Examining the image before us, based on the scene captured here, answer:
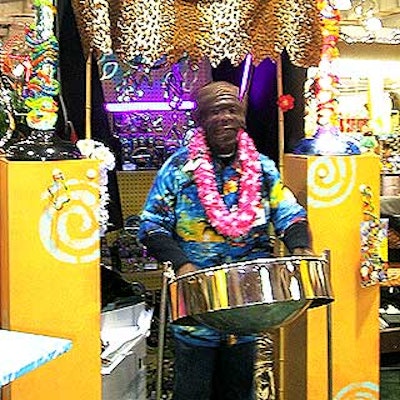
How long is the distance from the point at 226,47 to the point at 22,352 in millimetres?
1424

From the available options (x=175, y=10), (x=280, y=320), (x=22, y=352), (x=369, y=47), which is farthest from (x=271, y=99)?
(x=22, y=352)

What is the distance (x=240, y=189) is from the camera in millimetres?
2205

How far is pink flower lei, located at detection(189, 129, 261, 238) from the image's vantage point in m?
2.14

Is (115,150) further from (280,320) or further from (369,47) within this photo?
(280,320)

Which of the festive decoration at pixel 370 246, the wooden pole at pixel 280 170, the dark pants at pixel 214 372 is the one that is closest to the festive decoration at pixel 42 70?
the dark pants at pixel 214 372

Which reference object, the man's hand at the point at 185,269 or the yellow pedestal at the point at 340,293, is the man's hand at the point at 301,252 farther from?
the yellow pedestal at the point at 340,293

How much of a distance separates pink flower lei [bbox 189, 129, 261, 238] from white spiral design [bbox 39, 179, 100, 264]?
0.32 meters

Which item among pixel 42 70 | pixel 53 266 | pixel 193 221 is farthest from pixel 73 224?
pixel 42 70

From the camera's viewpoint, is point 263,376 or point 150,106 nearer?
point 263,376

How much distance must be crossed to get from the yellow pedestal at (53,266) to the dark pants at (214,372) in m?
0.27

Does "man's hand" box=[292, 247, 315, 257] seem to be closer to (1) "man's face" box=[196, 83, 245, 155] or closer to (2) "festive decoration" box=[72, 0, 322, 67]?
(1) "man's face" box=[196, 83, 245, 155]

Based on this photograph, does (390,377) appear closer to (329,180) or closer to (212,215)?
(329,180)

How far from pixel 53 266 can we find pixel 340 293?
0.99 m

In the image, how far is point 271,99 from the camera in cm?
312
